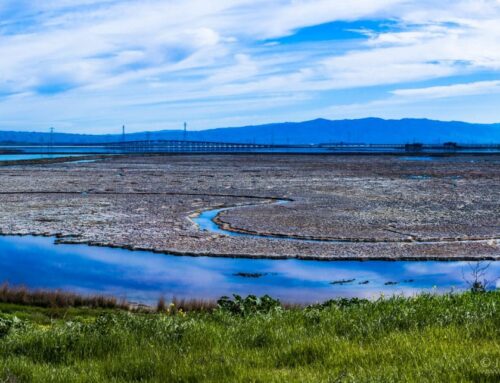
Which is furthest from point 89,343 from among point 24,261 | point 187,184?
point 187,184

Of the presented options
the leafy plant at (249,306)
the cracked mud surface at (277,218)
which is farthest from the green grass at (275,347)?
the cracked mud surface at (277,218)

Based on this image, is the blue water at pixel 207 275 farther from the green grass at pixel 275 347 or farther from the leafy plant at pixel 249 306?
the green grass at pixel 275 347

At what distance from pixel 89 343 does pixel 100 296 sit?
9595 mm

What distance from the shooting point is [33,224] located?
100ft

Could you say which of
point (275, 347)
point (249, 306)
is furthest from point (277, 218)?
point (275, 347)

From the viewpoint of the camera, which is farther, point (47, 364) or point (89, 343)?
point (89, 343)

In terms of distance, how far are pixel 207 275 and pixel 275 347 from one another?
42.5ft

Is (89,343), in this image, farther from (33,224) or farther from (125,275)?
(33,224)

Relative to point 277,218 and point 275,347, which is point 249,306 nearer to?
point 275,347

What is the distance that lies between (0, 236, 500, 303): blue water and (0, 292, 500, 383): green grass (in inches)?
331

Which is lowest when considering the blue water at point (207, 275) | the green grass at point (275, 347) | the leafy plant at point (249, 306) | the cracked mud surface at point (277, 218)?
the blue water at point (207, 275)

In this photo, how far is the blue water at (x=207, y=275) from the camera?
18.9 m

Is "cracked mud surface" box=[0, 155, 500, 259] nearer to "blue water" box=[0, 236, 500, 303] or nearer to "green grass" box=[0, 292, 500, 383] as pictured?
"blue water" box=[0, 236, 500, 303]

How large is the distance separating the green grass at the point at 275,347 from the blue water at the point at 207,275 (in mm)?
8408
